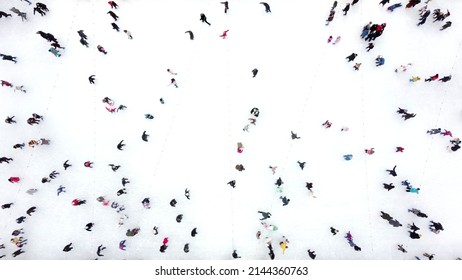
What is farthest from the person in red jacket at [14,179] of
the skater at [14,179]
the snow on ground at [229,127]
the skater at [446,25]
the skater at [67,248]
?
the skater at [446,25]

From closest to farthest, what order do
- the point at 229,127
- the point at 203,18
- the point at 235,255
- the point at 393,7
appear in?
1. the point at 235,255
2. the point at 203,18
3. the point at 393,7
4. the point at 229,127

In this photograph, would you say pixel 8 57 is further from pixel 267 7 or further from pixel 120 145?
pixel 267 7

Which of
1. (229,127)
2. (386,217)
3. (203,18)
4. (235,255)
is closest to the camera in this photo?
(386,217)

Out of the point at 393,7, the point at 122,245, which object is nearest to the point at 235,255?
the point at 122,245

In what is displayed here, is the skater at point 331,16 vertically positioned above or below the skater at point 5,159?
above

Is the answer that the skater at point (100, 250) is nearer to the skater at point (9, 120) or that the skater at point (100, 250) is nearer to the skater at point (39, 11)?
the skater at point (9, 120)

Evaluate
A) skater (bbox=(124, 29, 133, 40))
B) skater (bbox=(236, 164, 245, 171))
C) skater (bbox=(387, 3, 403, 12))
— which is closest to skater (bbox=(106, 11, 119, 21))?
skater (bbox=(124, 29, 133, 40))

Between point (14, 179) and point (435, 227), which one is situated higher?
point (14, 179)

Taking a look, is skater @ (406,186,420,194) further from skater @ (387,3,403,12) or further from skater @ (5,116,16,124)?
skater @ (5,116,16,124)
